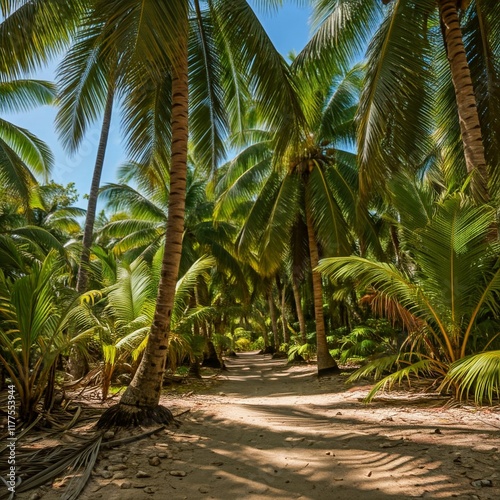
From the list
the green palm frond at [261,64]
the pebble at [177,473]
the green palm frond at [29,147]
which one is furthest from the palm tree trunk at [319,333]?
the green palm frond at [29,147]

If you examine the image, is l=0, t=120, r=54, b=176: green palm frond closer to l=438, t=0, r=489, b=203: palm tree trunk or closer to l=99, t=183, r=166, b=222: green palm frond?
l=99, t=183, r=166, b=222: green palm frond

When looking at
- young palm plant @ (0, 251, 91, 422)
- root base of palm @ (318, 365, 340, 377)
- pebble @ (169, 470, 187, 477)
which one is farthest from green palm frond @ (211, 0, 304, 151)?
root base of palm @ (318, 365, 340, 377)

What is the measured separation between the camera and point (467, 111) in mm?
5676

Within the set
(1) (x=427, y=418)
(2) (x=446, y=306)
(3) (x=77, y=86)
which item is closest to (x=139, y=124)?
(3) (x=77, y=86)

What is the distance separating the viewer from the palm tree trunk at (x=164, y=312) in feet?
14.5

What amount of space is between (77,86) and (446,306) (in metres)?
7.01

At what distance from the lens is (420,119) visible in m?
7.05

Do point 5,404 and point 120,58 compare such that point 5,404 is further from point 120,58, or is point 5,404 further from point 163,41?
point 163,41

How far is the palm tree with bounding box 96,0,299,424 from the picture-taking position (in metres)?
3.46

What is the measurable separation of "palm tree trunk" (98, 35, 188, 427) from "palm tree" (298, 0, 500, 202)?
290 cm

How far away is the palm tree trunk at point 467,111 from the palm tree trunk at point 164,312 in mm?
4325

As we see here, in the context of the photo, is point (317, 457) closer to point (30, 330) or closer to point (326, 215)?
point (30, 330)

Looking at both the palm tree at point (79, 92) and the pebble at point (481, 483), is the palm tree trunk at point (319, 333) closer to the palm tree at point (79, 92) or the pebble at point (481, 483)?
the palm tree at point (79, 92)

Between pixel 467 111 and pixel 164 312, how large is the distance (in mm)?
5528
